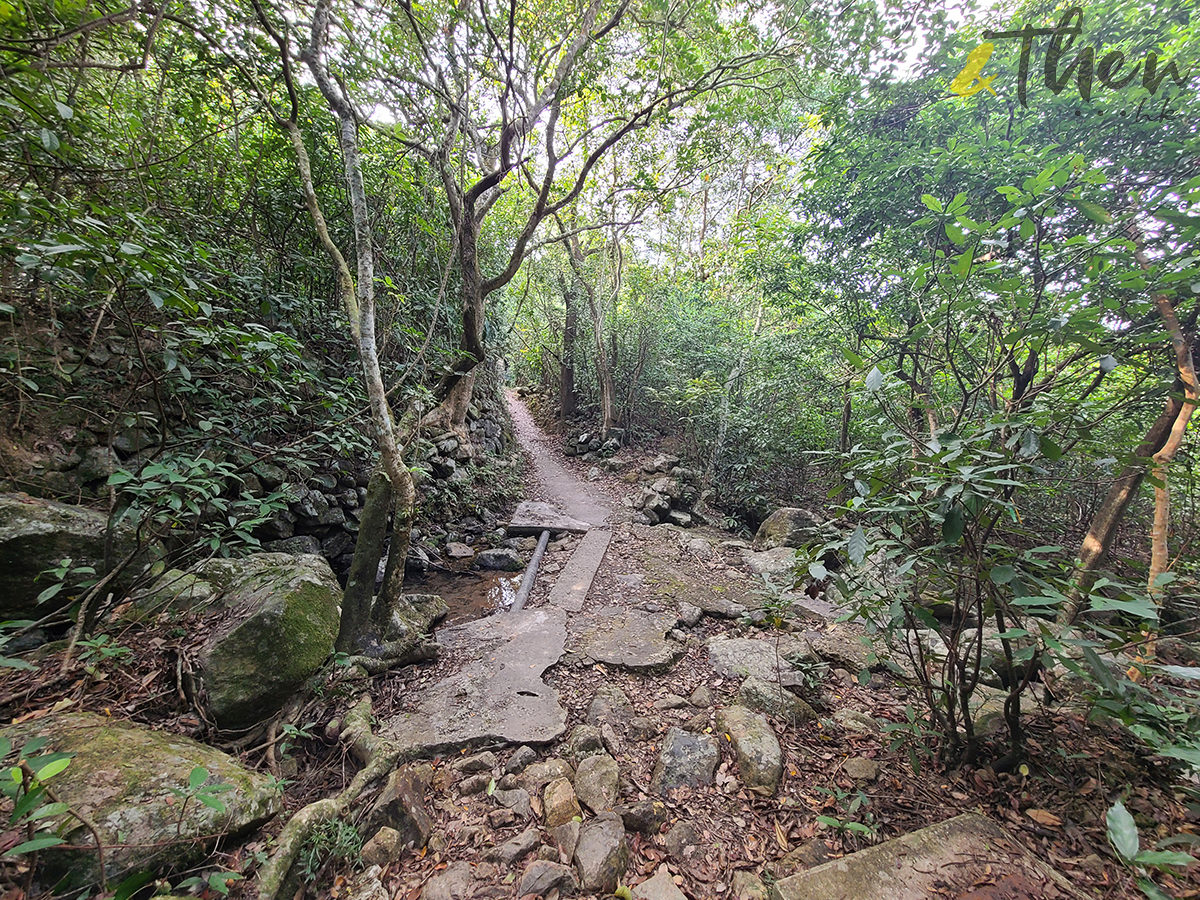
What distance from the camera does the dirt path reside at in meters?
7.72

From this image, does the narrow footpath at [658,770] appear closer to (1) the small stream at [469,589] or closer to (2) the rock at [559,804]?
(2) the rock at [559,804]

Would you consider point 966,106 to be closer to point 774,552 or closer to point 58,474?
point 774,552

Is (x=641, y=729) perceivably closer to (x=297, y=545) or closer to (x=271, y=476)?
(x=297, y=545)

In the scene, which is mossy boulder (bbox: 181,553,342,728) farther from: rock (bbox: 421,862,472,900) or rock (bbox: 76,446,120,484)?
rock (bbox: 421,862,472,900)

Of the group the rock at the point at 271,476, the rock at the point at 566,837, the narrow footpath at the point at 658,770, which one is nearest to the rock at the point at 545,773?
the narrow footpath at the point at 658,770

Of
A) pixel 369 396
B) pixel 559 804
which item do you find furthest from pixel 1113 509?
pixel 369 396

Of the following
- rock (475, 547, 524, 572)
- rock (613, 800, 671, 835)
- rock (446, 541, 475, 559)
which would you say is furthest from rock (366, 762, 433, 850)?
rock (446, 541, 475, 559)

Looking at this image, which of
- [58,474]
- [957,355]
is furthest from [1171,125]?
[58,474]

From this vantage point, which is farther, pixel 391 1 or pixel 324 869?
pixel 391 1

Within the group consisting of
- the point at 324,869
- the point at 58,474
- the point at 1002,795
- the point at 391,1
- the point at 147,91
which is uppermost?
the point at 391,1

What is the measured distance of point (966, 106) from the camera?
3.88 meters

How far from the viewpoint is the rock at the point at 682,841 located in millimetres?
1990

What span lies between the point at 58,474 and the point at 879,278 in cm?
778

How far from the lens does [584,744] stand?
2.62 m
